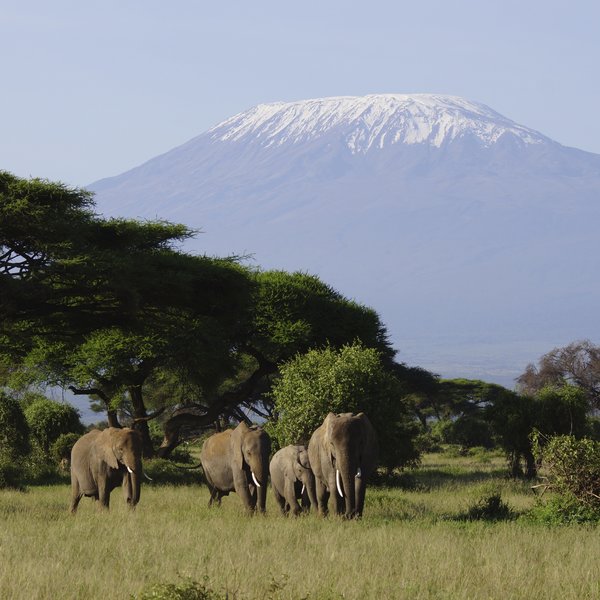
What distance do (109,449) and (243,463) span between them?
2.52m

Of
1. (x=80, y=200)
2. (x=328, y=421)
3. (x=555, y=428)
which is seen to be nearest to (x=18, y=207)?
(x=80, y=200)

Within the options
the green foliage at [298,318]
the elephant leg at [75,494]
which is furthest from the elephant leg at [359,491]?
the green foliage at [298,318]

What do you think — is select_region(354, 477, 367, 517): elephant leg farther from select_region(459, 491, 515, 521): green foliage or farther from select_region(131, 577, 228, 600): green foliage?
select_region(131, 577, 228, 600): green foliage

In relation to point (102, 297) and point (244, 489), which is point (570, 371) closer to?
point (102, 297)

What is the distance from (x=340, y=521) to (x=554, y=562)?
608 centimetres

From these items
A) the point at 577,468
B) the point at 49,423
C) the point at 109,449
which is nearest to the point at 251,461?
the point at 109,449

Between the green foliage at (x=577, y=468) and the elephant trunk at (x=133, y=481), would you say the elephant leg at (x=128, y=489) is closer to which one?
the elephant trunk at (x=133, y=481)

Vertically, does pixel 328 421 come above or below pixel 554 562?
above

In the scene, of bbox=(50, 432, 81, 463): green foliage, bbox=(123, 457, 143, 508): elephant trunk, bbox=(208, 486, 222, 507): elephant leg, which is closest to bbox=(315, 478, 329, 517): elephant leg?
bbox=(123, 457, 143, 508): elephant trunk

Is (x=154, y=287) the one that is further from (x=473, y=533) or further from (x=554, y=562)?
(x=554, y=562)

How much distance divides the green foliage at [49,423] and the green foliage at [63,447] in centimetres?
135

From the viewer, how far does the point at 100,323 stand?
37188mm

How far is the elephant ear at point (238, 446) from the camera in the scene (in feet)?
81.0

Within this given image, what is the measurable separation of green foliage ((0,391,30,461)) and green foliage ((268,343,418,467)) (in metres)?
9.83
